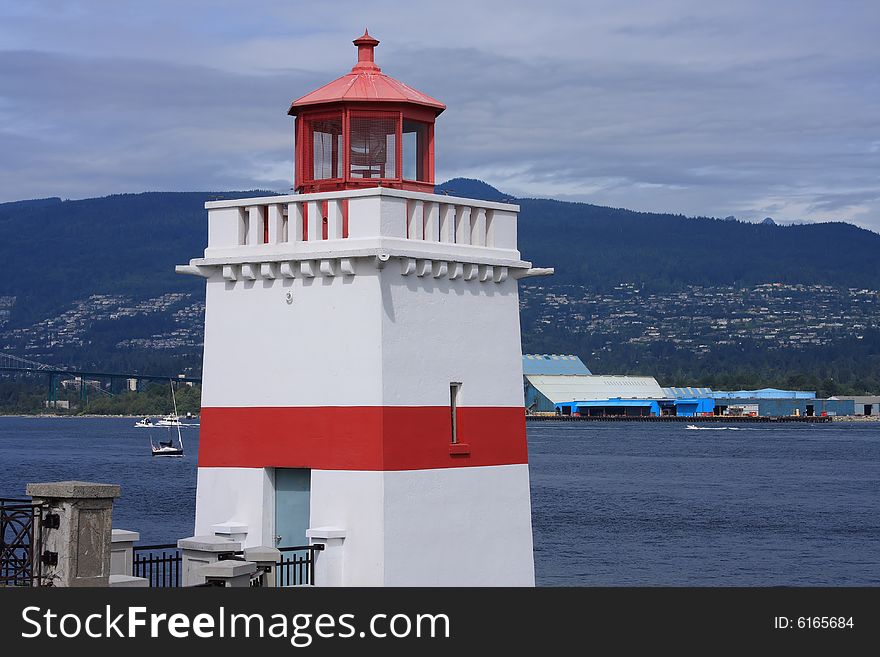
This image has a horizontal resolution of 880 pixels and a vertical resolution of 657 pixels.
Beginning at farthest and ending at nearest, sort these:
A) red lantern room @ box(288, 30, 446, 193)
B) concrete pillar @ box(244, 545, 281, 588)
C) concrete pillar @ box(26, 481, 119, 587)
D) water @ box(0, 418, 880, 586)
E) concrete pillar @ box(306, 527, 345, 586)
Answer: water @ box(0, 418, 880, 586), red lantern room @ box(288, 30, 446, 193), concrete pillar @ box(306, 527, 345, 586), concrete pillar @ box(244, 545, 281, 588), concrete pillar @ box(26, 481, 119, 587)

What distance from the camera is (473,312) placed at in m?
14.3

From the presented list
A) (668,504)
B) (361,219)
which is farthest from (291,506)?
(668,504)

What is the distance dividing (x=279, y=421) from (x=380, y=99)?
3.11 metres

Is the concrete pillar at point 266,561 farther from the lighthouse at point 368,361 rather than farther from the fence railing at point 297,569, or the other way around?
the lighthouse at point 368,361

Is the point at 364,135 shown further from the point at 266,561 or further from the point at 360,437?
the point at 266,561

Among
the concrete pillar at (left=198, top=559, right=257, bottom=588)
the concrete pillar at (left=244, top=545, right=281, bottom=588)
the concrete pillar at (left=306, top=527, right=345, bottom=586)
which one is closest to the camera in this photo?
the concrete pillar at (left=198, top=559, right=257, bottom=588)

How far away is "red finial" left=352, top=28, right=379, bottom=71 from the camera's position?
1438cm

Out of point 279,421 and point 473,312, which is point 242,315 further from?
point 473,312

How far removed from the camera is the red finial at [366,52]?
14383 millimetres

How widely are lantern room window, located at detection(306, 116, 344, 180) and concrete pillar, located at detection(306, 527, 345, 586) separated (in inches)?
129

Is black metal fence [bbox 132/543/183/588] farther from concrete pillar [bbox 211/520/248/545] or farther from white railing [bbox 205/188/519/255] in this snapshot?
white railing [bbox 205/188/519/255]

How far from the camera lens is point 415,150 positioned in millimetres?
14273

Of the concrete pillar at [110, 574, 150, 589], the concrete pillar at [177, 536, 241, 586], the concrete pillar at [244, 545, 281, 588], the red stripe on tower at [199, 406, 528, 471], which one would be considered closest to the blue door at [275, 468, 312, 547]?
the red stripe on tower at [199, 406, 528, 471]
